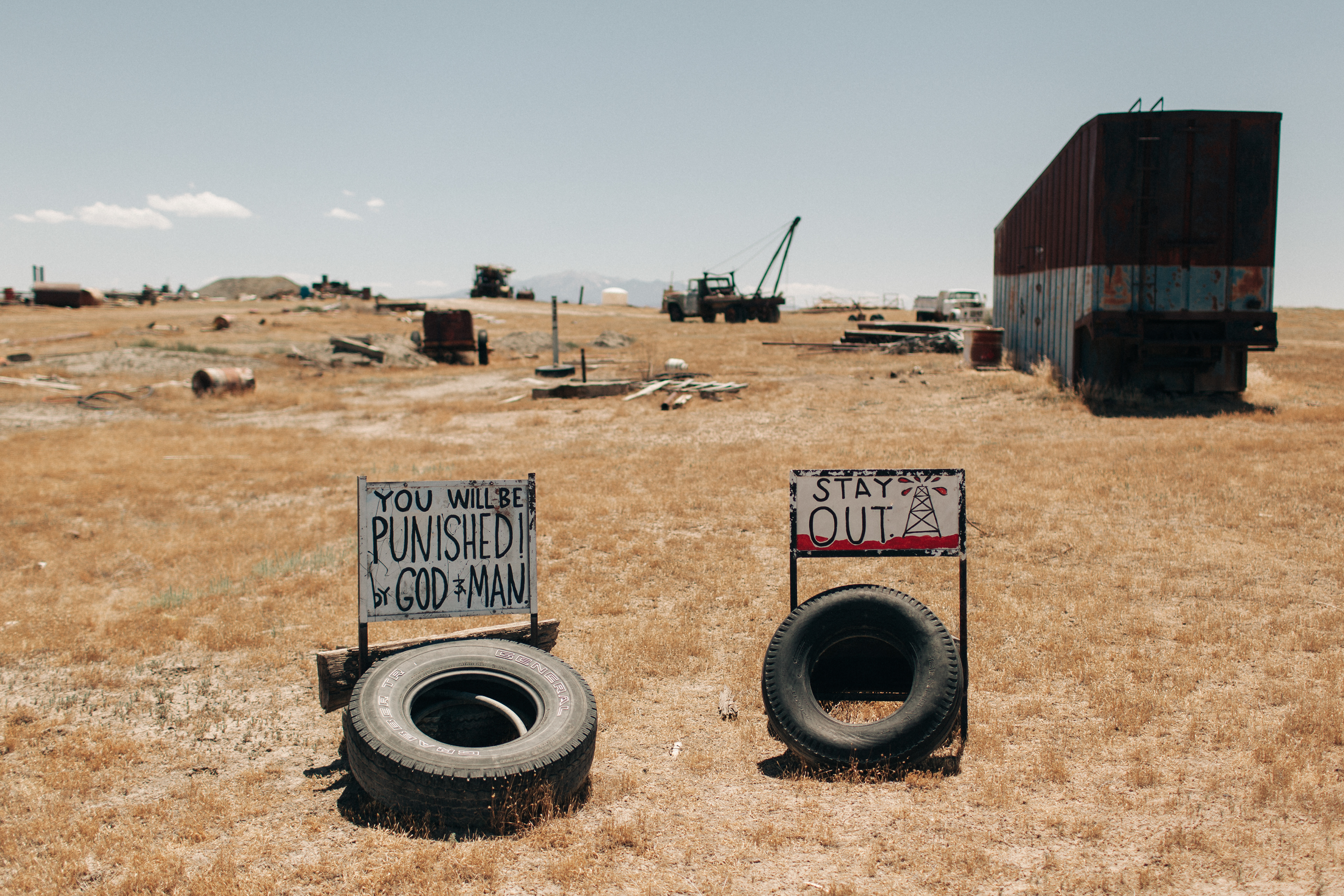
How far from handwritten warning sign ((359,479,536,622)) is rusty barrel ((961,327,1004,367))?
1970 centimetres

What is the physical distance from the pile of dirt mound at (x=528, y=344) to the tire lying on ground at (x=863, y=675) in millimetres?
30124

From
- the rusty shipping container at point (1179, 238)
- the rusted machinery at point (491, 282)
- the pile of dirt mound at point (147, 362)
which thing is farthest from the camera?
the rusted machinery at point (491, 282)

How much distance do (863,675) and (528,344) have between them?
104 feet

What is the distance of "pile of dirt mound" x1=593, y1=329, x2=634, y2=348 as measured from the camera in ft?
119

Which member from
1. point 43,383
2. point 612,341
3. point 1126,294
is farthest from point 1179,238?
point 43,383

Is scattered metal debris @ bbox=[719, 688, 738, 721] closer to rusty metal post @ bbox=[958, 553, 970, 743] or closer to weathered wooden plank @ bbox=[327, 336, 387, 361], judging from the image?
rusty metal post @ bbox=[958, 553, 970, 743]

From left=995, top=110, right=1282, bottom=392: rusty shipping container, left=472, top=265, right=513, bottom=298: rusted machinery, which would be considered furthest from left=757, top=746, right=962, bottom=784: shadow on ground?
left=472, top=265, right=513, bottom=298: rusted machinery

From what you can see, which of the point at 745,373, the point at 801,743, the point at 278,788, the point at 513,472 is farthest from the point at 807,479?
the point at 745,373

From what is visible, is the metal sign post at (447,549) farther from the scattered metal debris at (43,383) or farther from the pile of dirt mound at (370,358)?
the pile of dirt mound at (370,358)

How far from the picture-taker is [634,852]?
12.9 ft

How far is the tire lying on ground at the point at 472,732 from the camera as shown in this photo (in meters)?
4.09

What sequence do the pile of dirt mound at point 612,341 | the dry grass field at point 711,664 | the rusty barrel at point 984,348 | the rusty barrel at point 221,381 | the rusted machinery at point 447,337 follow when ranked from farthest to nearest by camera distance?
the pile of dirt mound at point 612,341
the rusted machinery at point 447,337
the rusty barrel at point 984,348
the rusty barrel at point 221,381
the dry grass field at point 711,664

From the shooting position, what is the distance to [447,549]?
526cm

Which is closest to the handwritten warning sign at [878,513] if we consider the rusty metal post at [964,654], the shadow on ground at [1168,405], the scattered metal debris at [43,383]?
the rusty metal post at [964,654]
